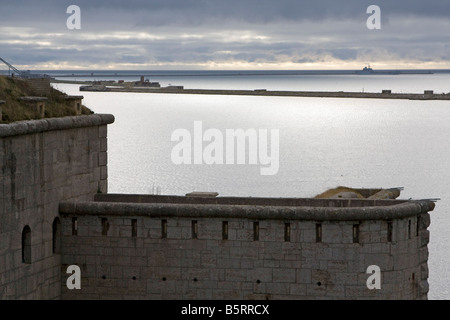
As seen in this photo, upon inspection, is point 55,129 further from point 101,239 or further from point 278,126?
point 278,126

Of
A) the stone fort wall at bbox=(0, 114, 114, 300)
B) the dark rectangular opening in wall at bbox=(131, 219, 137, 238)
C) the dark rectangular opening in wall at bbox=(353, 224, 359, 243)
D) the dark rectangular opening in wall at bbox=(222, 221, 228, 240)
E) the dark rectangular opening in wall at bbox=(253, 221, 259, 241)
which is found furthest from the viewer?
the dark rectangular opening in wall at bbox=(131, 219, 137, 238)

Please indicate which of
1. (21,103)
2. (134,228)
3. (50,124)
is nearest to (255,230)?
(134,228)

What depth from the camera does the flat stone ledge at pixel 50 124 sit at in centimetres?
2292

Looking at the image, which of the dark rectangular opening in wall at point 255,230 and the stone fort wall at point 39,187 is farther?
the dark rectangular opening in wall at point 255,230

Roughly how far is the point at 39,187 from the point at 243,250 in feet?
17.5

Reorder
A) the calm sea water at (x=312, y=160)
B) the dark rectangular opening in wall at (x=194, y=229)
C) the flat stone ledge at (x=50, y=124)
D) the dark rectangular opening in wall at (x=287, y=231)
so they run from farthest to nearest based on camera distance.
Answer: the calm sea water at (x=312, y=160), the dark rectangular opening in wall at (x=194, y=229), the dark rectangular opening in wall at (x=287, y=231), the flat stone ledge at (x=50, y=124)

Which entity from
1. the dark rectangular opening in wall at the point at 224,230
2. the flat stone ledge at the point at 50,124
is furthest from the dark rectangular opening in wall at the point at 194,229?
the flat stone ledge at the point at 50,124

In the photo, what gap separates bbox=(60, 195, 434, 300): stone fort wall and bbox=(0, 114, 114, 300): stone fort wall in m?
0.72

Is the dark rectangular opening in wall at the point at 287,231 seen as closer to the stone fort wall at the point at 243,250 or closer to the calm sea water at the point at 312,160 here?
the stone fort wall at the point at 243,250

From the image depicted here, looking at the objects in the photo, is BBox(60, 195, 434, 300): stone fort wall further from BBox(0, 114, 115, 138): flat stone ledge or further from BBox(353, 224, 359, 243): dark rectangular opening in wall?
BBox(0, 114, 115, 138): flat stone ledge

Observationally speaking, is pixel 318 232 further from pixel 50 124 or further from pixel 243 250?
pixel 50 124

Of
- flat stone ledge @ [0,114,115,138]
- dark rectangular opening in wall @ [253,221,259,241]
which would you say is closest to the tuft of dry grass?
flat stone ledge @ [0,114,115,138]

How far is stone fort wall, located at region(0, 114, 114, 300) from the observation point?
2309cm
